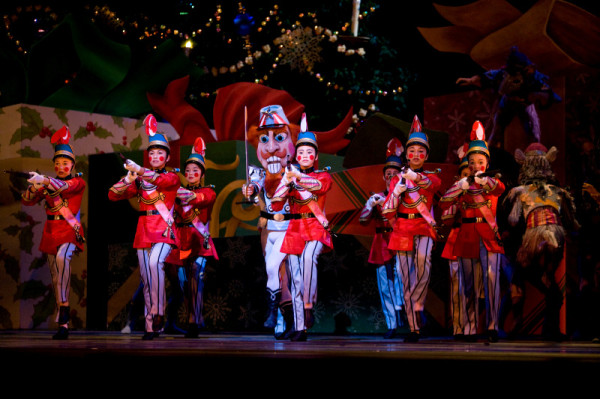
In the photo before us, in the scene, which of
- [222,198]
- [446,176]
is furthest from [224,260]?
[446,176]

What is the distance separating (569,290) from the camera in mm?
7793

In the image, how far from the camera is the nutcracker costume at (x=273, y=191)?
7562 millimetres

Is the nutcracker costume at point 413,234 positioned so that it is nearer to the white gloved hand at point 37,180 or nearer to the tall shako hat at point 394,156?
the tall shako hat at point 394,156

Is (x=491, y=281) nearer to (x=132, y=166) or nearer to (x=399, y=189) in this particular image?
(x=399, y=189)

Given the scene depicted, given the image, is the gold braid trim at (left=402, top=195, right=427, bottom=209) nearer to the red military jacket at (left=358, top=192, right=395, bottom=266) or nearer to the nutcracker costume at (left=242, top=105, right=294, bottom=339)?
the red military jacket at (left=358, top=192, right=395, bottom=266)

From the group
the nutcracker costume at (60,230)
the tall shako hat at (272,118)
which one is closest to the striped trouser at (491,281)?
the tall shako hat at (272,118)

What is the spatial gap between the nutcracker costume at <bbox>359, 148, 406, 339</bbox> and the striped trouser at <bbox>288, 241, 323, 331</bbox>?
3.64 ft

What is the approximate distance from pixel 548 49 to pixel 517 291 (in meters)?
3.04

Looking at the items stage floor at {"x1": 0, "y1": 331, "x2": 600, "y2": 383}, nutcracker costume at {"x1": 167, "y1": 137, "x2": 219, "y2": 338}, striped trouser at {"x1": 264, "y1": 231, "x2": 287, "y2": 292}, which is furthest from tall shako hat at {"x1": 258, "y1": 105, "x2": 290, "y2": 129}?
stage floor at {"x1": 0, "y1": 331, "x2": 600, "y2": 383}

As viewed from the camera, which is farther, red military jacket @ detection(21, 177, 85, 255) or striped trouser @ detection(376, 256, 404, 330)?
striped trouser @ detection(376, 256, 404, 330)

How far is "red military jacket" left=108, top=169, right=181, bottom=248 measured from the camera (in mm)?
7023

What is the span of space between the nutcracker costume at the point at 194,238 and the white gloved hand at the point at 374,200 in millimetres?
1463

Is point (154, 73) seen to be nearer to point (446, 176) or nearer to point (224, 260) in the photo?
point (224, 260)

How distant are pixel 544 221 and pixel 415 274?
1.23 meters
